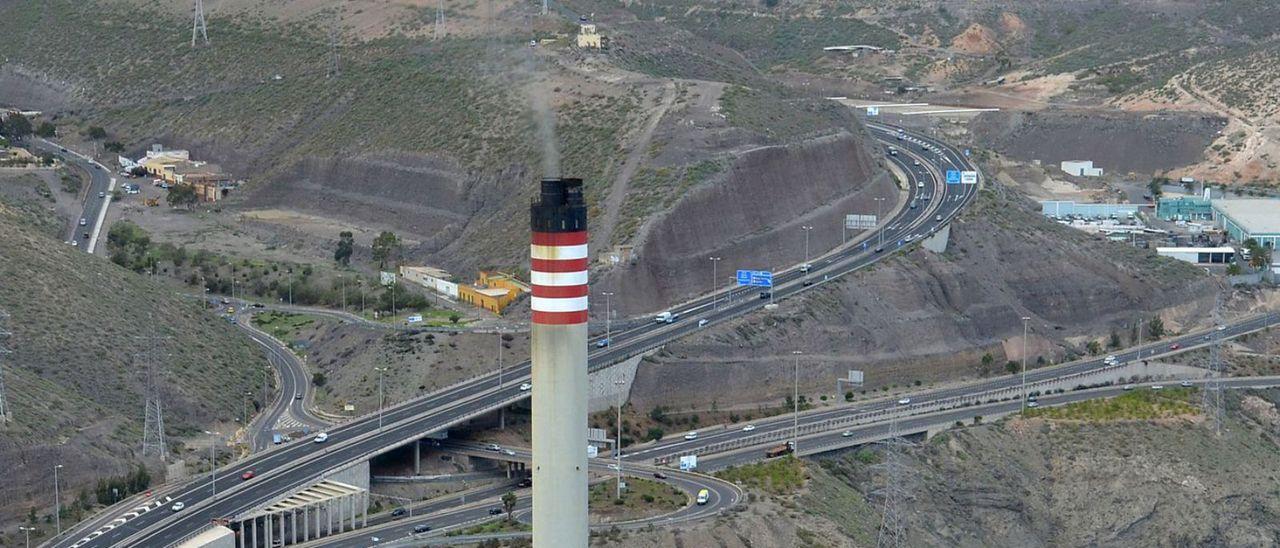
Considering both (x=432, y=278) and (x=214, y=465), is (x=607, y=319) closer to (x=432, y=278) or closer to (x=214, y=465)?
(x=432, y=278)

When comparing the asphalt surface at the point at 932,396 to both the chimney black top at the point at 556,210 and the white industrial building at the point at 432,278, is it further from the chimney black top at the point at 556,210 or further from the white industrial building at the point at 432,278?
the chimney black top at the point at 556,210

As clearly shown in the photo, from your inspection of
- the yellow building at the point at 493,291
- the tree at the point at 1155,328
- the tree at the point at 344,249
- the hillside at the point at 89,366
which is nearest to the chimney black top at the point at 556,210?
the hillside at the point at 89,366

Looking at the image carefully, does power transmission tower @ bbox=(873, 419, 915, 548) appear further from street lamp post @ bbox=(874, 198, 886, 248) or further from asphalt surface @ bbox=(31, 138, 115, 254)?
asphalt surface @ bbox=(31, 138, 115, 254)

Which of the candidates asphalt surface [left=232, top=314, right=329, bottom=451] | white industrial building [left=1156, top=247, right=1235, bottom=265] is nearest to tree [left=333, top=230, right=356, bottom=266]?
asphalt surface [left=232, top=314, right=329, bottom=451]

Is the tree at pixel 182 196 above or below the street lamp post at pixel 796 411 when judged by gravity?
above

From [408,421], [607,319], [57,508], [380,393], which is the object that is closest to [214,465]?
[57,508]

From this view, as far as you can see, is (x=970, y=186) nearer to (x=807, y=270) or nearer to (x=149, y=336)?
(x=807, y=270)
